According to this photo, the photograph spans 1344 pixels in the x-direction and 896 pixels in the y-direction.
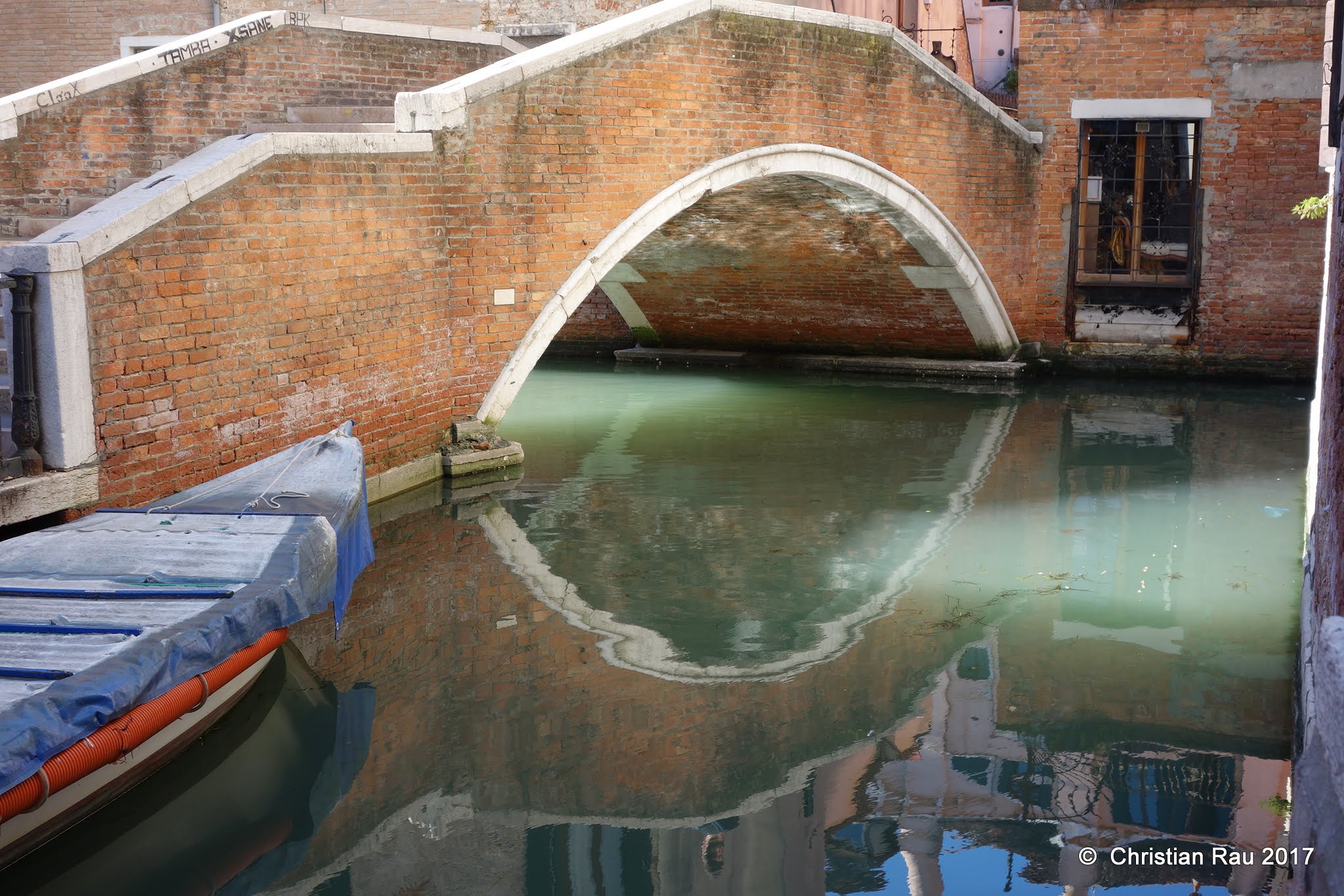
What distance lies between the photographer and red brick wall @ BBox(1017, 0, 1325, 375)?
396 inches

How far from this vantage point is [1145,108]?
33.9 feet

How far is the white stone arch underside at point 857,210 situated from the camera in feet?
23.6

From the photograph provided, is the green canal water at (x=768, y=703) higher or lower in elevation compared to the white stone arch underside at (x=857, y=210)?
lower

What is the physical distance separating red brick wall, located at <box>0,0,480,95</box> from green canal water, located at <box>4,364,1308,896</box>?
6.83 m

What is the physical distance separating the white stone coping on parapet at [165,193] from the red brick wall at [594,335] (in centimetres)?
634

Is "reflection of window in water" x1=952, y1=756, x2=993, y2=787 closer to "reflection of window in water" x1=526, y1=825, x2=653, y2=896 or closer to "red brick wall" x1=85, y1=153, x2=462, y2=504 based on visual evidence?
"reflection of window in water" x1=526, y1=825, x2=653, y2=896

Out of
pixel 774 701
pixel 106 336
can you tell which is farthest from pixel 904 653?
pixel 106 336

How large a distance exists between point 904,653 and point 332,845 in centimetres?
211

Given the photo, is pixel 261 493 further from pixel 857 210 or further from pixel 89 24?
pixel 89 24

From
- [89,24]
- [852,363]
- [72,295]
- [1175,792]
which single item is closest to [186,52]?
[72,295]

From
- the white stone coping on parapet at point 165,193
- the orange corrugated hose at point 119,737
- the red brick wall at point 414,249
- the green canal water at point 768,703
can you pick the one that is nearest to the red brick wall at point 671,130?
the red brick wall at point 414,249

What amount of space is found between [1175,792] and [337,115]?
6225 mm

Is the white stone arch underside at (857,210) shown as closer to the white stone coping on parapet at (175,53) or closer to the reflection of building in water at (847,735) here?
the reflection of building in water at (847,735)

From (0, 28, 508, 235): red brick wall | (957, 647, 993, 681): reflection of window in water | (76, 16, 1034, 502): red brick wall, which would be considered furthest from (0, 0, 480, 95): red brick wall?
(957, 647, 993, 681): reflection of window in water
